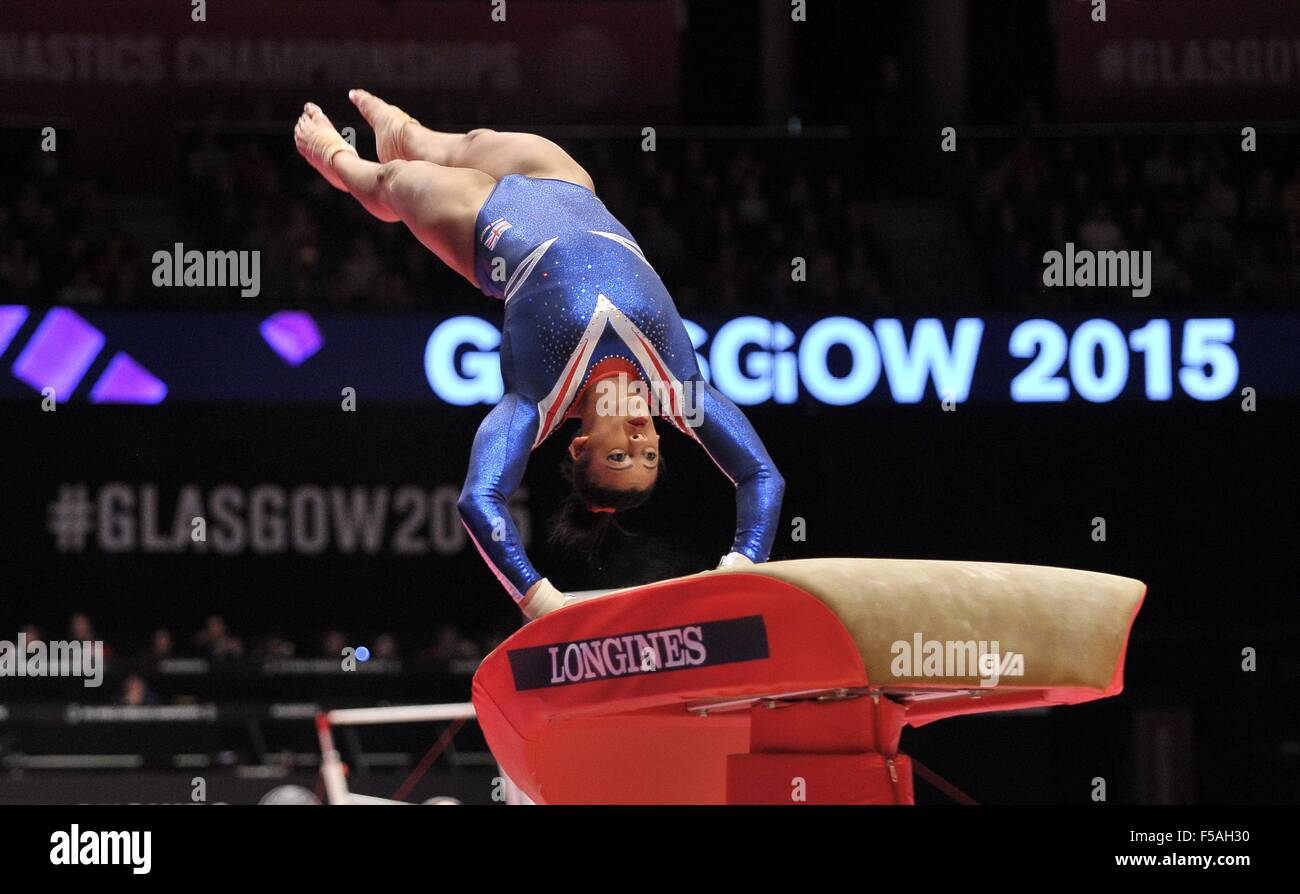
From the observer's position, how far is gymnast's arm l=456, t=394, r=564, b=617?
12.8 ft

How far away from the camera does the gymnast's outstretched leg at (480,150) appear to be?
4883 millimetres

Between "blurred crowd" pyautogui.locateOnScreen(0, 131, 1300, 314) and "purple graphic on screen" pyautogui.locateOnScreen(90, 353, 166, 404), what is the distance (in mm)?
288

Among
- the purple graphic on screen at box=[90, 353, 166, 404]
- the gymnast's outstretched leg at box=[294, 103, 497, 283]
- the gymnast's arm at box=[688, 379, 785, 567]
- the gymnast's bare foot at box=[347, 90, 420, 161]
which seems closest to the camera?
the gymnast's arm at box=[688, 379, 785, 567]

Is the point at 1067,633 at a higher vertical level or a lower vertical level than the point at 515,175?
lower

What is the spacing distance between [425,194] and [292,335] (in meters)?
2.04

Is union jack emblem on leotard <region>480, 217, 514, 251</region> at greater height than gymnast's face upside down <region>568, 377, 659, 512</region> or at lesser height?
greater

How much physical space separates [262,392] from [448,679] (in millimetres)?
1617

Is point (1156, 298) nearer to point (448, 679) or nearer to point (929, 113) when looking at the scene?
point (929, 113)

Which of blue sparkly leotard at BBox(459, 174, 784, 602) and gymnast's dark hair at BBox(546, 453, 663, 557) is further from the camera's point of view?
gymnast's dark hair at BBox(546, 453, 663, 557)

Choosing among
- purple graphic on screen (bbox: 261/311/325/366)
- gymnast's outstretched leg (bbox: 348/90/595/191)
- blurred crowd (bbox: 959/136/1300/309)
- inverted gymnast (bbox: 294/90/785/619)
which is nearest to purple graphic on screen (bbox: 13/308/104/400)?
purple graphic on screen (bbox: 261/311/325/366)

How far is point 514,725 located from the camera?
11.6 ft

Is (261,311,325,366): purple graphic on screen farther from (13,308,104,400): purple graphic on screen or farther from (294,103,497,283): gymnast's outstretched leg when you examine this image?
(294,103,497,283): gymnast's outstretched leg

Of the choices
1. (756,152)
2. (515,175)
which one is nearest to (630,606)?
(515,175)

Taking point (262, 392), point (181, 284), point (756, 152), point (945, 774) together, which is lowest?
point (945, 774)
